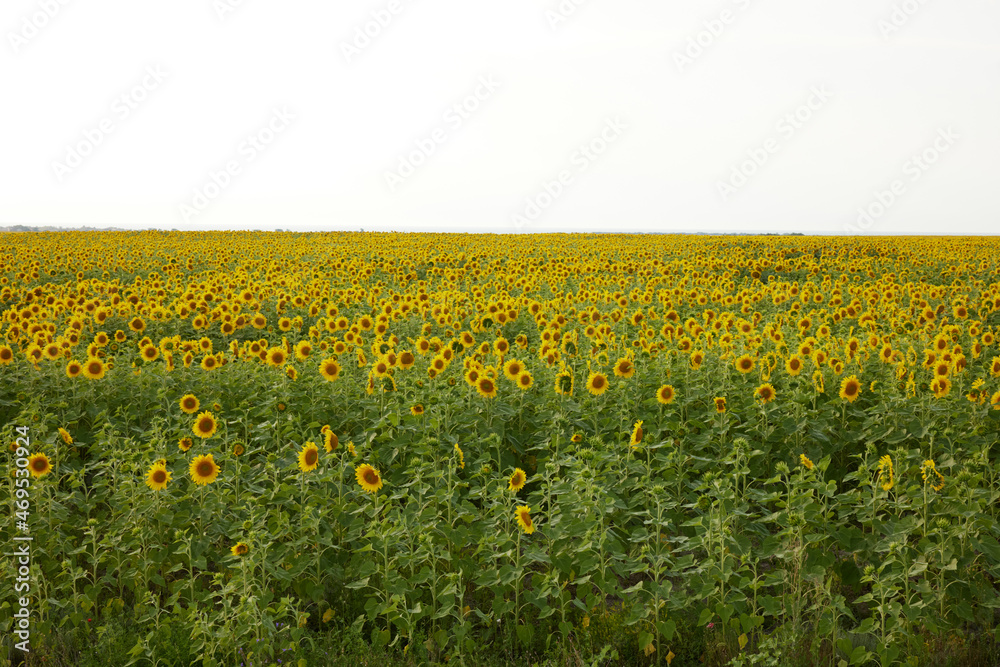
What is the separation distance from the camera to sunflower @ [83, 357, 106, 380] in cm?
691

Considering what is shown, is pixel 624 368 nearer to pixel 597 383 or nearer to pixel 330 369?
pixel 597 383

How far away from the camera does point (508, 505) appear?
174 inches

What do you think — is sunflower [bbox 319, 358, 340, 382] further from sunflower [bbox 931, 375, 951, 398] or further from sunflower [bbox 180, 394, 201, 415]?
sunflower [bbox 931, 375, 951, 398]

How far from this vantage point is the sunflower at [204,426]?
5.28m

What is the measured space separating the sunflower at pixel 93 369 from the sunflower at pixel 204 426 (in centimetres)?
236

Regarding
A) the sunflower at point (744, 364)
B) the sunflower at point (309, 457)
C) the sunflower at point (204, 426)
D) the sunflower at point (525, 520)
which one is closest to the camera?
the sunflower at point (525, 520)

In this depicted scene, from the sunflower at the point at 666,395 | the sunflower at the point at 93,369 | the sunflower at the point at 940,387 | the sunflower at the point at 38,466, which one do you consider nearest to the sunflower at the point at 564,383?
the sunflower at the point at 666,395

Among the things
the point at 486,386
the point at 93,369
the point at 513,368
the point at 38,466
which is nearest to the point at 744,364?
the point at 513,368

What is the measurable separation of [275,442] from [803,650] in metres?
4.59

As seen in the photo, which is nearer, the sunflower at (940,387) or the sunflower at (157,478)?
the sunflower at (157,478)

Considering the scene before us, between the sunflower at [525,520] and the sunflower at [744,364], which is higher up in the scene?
the sunflower at [744,364]

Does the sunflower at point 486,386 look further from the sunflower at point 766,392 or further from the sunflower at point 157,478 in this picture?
the sunflower at point 157,478

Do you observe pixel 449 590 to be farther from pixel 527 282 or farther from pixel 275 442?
pixel 527 282

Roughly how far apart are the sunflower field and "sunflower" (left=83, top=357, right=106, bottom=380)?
0.11 ft
